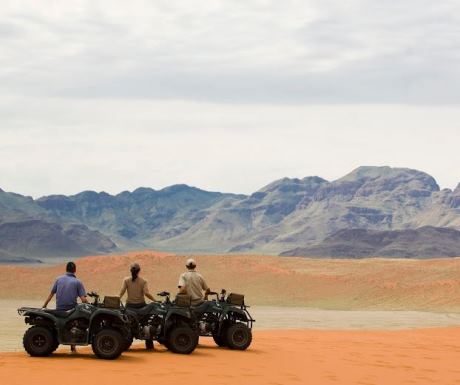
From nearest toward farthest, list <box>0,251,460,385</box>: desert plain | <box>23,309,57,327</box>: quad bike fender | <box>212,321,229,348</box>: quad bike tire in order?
<box>0,251,460,385</box>: desert plain < <box>23,309,57,327</box>: quad bike fender < <box>212,321,229,348</box>: quad bike tire

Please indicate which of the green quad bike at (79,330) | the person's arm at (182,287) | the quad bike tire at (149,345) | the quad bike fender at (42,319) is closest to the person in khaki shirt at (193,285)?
the person's arm at (182,287)

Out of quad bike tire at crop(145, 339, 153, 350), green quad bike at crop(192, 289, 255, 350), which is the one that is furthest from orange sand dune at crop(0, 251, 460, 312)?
quad bike tire at crop(145, 339, 153, 350)

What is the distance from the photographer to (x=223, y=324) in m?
20.9

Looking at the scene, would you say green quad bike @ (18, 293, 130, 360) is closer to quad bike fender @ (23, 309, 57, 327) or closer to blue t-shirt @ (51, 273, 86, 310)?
quad bike fender @ (23, 309, 57, 327)

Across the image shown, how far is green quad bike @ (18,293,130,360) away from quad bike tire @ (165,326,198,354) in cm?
144

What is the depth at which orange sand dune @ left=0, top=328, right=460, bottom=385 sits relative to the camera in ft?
52.3

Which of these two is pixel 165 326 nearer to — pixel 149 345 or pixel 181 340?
pixel 181 340

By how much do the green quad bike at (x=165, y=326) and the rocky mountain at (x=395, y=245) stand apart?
159 metres

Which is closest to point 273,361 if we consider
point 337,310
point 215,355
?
point 215,355

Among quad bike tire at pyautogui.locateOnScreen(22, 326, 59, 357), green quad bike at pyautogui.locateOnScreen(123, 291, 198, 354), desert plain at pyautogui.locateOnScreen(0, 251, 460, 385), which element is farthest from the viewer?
green quad bike at pyautogui.locateOnScreen(123, 291, 198, 354)

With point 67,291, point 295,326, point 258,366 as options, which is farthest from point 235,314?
point 295,326

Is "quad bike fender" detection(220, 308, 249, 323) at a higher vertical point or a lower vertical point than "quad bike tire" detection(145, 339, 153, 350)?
higher

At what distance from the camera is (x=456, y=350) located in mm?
24719

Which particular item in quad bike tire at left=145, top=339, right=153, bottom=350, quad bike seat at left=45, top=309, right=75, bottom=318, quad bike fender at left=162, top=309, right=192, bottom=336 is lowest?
quad bike tire at left=145, top=339, right=153, bottom=350
